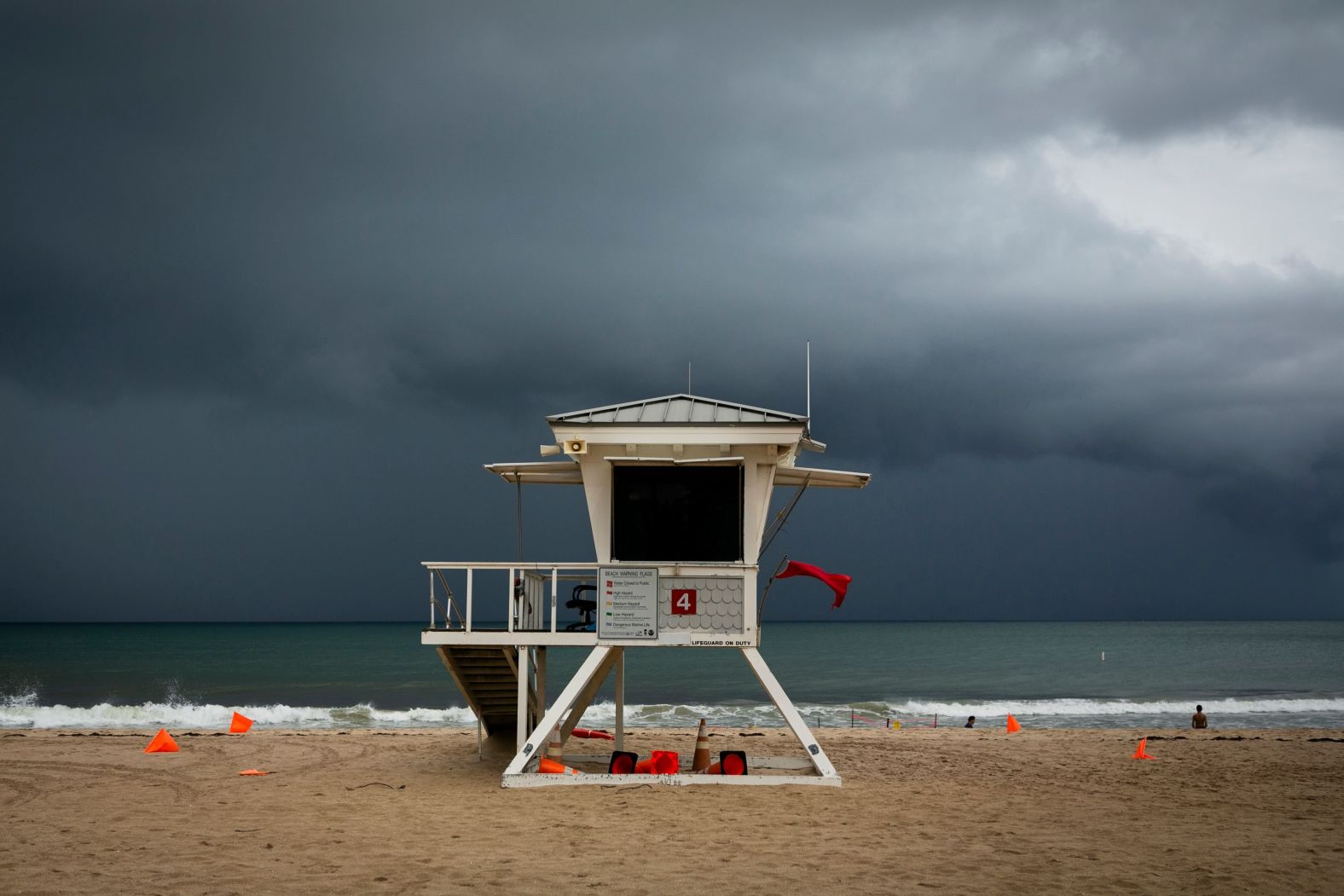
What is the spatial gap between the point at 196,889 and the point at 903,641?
112479mm

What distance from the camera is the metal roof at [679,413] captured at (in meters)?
13.7

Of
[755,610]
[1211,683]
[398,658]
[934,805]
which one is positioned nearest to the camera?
[934,805]

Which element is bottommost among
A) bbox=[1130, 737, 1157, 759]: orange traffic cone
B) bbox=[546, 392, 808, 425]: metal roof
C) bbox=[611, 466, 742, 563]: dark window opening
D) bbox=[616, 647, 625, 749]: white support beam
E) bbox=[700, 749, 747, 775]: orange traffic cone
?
bbox=[1130, 737, 1157, 759]: orange traffic cone

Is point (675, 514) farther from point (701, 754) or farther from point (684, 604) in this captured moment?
point (701, 754)

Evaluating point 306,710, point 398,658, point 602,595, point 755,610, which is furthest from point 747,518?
point 398,658

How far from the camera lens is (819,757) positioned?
1421cm

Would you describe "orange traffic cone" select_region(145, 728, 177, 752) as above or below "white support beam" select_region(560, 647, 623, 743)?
below

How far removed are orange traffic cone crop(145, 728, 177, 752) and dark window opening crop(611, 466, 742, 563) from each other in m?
11.0

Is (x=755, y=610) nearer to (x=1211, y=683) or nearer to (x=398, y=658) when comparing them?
(x=1211, y=683)

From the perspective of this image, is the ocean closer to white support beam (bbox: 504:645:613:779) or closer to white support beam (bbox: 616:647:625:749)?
white support beam (bbox: 616:647:625:749)

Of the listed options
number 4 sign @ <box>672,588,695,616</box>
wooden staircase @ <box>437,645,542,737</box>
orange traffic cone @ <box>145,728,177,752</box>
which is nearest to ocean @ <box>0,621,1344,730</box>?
orange traffic cone @ <box>145,728,177,752</box>

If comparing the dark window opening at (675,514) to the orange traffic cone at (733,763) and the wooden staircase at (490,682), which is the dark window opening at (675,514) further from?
the orange traffic cone at (733,763)

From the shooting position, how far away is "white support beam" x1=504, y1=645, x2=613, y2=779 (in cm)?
1380

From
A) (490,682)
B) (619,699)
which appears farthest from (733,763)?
(490,682)
